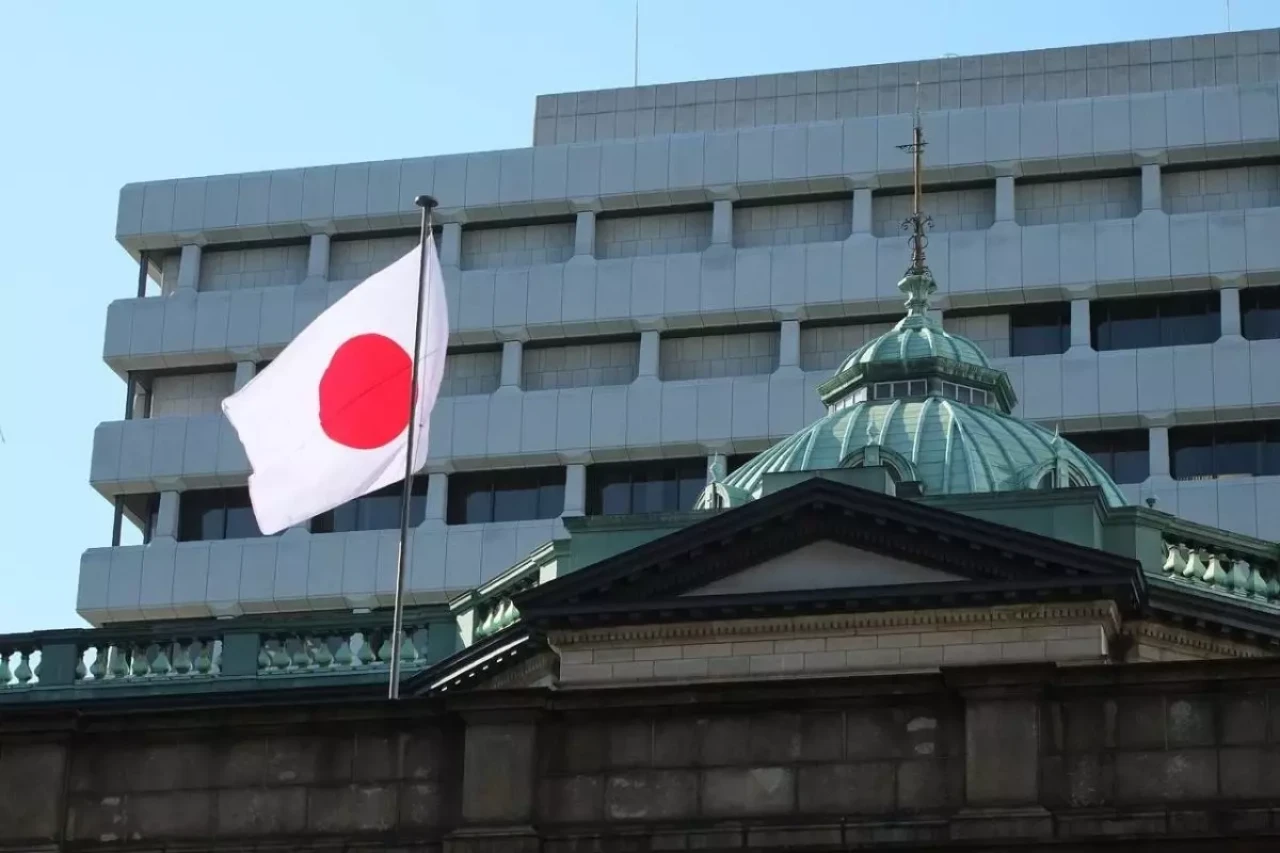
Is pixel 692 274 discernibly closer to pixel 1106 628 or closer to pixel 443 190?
pixel 443 190

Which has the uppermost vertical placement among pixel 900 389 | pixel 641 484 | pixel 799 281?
pixel 799 281

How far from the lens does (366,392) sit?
3894 centimetres

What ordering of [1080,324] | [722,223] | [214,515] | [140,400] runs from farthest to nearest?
[140,400] → [214,515] → [722,223] → [1080,324]

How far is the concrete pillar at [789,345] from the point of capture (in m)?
82.4

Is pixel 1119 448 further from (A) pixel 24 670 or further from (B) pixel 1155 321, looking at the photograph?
(A) pixel 24 670

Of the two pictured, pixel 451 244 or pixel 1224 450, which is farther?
pixel 451 244

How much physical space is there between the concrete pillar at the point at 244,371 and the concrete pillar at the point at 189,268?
3034 mm

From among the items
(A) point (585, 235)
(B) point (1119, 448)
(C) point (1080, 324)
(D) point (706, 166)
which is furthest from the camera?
(A) point (585, 235)

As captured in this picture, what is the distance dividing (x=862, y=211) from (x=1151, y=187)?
7403mm

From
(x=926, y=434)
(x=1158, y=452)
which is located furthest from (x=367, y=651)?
(x=1158, y=452)

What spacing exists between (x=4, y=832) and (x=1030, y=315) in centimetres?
5889

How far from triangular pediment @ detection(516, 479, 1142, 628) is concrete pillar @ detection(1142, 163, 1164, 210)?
3877 cm

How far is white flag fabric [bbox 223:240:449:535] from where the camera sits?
127 feet

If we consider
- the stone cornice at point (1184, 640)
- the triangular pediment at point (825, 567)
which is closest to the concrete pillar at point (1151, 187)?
the stone cornice at point (1184, 640)
